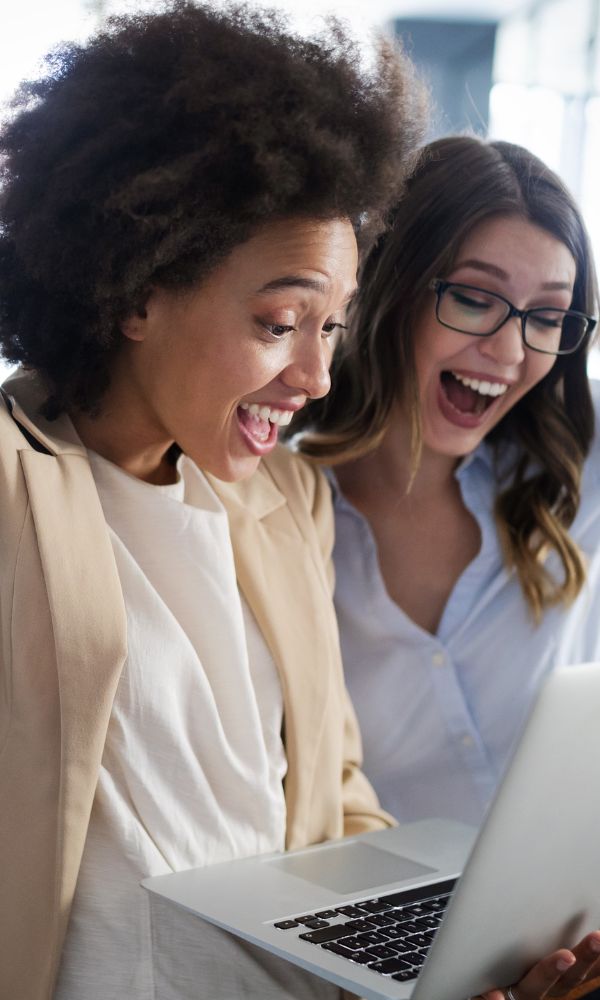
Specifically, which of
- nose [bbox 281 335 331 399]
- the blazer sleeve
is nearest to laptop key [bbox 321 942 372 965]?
the blazer sleeve

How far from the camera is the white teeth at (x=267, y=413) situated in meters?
→ 1.39

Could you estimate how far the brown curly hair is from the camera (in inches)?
48.8

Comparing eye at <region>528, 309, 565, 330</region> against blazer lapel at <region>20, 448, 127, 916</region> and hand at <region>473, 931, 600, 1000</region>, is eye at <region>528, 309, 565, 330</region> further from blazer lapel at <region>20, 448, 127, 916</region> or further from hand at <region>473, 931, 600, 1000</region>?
hand at <region>473, 931, 600, 1000</region>

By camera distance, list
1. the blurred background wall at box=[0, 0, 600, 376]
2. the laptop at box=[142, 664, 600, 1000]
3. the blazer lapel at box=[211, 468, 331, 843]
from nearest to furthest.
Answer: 1. the laptop at box=[142, 664, 600, 1000]
2. the blazer lapel at box=[211, 468, 331, 843]
3. the blurred background wall at box=[0, 0, 600, 376]

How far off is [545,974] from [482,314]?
0.97 metres

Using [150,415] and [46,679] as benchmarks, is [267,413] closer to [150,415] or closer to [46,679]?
[150,415]

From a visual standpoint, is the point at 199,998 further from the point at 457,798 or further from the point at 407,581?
the point at 407,581

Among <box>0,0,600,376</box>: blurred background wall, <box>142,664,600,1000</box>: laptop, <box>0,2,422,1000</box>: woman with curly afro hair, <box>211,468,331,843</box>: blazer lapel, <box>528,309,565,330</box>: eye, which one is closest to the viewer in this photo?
<box>142,664,600,1000</box>: laptop

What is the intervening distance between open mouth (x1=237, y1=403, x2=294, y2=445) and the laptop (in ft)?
1.66

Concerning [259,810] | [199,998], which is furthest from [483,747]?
[199,998]

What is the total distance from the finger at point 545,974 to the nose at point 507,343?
2.97ft

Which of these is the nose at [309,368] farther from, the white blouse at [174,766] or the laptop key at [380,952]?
the laptop key at [380,952]

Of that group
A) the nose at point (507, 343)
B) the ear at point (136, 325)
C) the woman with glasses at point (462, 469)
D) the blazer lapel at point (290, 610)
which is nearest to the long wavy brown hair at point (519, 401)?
the woman with glasses at point (462, 469)

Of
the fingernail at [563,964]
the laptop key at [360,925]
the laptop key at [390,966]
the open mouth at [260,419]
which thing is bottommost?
the laptop key at [390,966]
